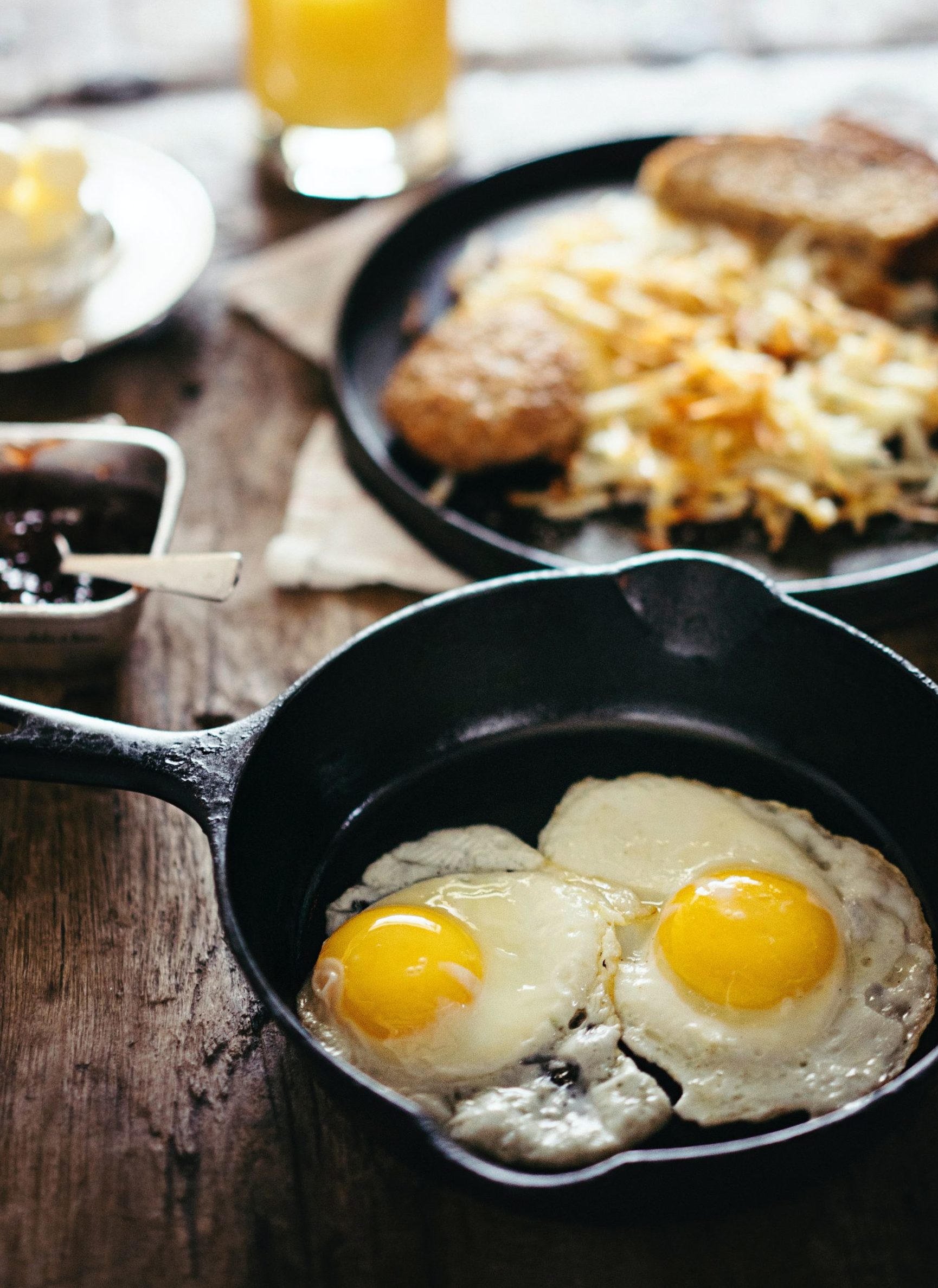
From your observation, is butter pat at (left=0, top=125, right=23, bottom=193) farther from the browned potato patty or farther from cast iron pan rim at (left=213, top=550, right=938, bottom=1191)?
cast iron pan rim at (left=213, top=550, right=938, bottom=1191)

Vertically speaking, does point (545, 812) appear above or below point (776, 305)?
below

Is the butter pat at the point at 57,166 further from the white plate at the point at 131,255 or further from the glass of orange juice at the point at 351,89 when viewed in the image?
the glass of orange juice at the point at 351,89

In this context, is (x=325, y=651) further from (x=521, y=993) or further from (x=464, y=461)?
(x=521, y=993)

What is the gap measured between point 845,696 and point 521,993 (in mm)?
724

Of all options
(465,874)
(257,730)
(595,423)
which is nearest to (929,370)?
(595,423)

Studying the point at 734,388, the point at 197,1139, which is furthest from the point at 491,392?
the point at 197,1139

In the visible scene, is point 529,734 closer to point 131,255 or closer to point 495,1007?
point 495,1007

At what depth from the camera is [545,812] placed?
182cm

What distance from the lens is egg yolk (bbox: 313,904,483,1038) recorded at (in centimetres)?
148

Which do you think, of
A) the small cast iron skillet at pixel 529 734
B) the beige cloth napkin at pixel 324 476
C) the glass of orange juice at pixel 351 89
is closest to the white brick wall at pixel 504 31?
the glass of orange juice at pixel 351 89

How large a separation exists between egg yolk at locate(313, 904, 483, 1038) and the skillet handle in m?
0.28

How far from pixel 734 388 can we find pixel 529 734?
0.99 metres

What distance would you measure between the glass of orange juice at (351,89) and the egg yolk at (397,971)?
7.96 ft

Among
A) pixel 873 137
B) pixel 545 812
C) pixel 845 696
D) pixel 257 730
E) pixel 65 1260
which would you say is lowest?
pixel 65 1260
